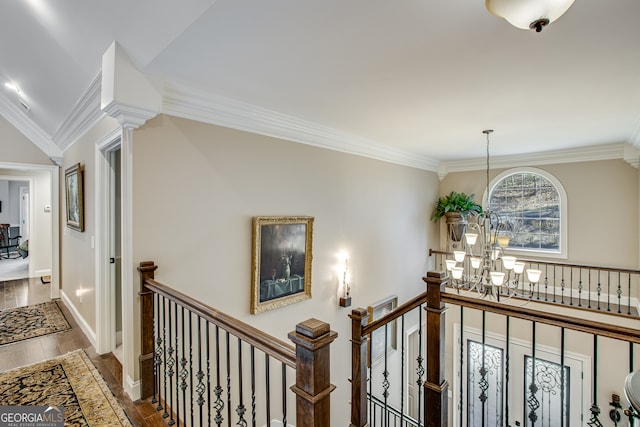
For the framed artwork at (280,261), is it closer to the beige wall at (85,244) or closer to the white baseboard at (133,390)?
the white baseboard at (133,390)

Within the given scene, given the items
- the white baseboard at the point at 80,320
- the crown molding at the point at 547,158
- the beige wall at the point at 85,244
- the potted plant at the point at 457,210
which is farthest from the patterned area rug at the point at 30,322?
the crown molding at the point at 547,158

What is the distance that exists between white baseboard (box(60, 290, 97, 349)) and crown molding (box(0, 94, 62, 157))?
2.11 meters

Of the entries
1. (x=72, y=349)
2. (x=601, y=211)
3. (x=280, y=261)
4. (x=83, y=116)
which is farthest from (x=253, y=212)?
(x=601, y=211)

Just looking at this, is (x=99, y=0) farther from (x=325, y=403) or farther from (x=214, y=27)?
(x=325, y=403)

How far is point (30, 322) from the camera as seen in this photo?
3.67 meters

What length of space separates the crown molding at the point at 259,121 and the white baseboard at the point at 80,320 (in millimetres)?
2443

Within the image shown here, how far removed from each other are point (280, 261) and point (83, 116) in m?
2.58

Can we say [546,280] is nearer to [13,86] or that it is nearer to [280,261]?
[280,261]

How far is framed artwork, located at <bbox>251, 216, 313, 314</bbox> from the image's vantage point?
3043 millimetres

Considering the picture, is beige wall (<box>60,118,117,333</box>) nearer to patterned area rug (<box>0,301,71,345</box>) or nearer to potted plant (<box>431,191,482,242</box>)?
patterned area rug (<box>0,301,71,345</box>)

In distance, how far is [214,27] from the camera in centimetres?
170

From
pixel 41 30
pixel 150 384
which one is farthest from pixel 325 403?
pixel 41 30

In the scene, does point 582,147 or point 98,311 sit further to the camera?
point 582,147

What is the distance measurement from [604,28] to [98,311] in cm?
441
